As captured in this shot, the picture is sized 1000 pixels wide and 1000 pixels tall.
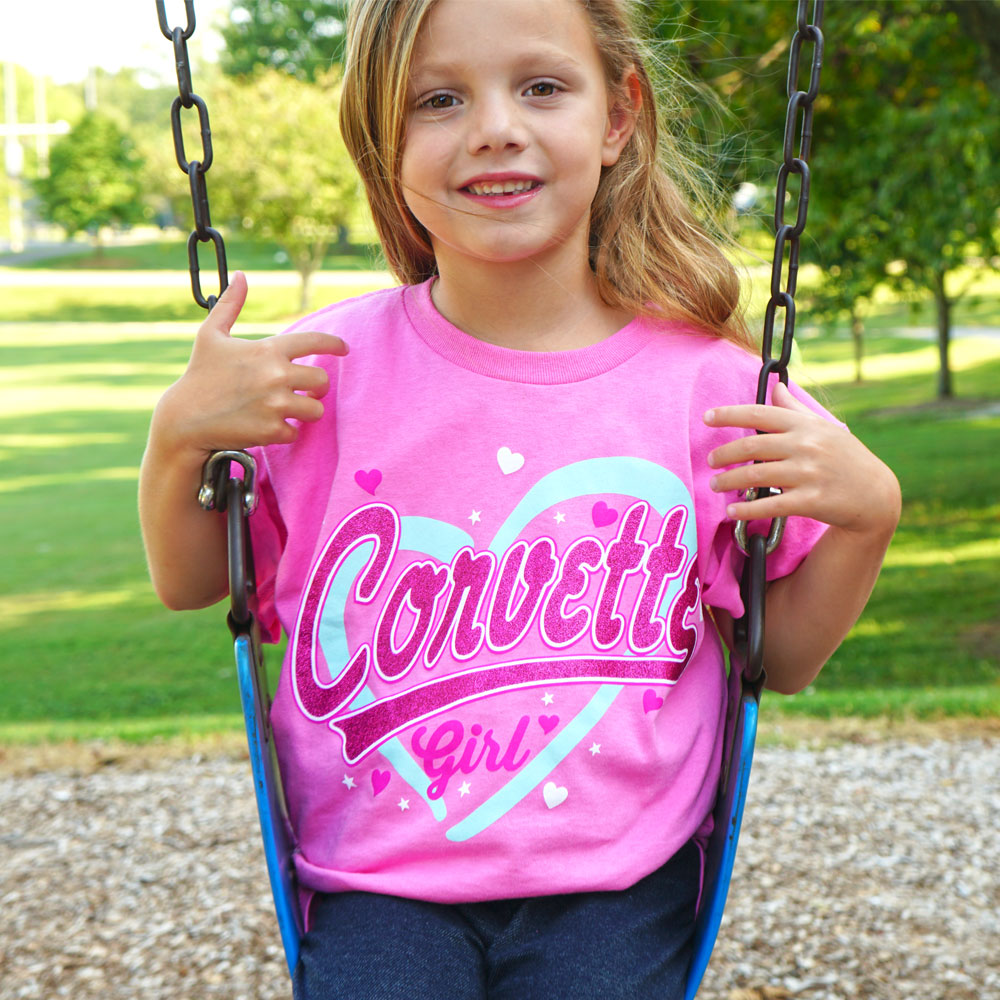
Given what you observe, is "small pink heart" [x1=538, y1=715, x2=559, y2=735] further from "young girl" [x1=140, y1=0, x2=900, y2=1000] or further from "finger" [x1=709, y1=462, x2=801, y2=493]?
"finger" [x1=709, y1=462, x2=801, y2=493]

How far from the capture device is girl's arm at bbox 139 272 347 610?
161 cm

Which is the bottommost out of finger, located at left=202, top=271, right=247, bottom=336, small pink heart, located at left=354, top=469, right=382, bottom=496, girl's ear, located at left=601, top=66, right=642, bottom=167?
small pink heart, located at left=354, top=469, right=382, bottom=496

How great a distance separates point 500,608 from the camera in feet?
5.31

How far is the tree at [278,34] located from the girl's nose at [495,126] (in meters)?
44.9

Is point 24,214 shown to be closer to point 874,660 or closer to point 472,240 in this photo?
point 874,660

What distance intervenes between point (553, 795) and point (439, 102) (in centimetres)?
91

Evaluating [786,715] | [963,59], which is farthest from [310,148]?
[786,715]

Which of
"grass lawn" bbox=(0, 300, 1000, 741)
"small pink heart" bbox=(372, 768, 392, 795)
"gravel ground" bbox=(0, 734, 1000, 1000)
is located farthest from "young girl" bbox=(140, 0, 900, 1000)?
"gravel ground" bbox=(0, 734, 1000, 1000)

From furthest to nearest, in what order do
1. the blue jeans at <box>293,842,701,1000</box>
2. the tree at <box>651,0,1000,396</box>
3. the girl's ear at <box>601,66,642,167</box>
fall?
1. the tree at <box>651,0,1000,396</box>
2. the girl's ear at <box>601,66,642,167</box>
3. the blue jeans at <box>293,842,701,1000</box>

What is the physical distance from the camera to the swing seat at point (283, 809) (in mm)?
1498

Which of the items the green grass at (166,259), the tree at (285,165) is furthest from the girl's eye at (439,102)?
the green grass at (166,259)

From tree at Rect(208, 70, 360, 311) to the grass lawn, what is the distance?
1340cm

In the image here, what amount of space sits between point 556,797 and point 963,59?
7.29 metres

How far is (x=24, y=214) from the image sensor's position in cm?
6681
